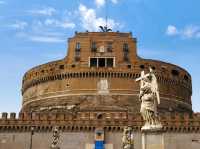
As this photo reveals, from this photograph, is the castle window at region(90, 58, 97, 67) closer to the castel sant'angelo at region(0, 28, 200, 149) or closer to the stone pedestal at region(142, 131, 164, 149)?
the castel sant'angelo at region(0, 28, 200, 149)

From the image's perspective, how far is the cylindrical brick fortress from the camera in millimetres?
49312

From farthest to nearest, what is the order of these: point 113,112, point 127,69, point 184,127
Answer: point 127,69
point 113,112
point 184,127

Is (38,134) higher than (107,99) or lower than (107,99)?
lower

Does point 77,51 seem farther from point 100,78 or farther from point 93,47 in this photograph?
point 100,78

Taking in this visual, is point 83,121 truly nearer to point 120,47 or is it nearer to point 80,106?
point 80,106

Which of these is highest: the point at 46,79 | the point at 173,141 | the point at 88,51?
the point at 88,51

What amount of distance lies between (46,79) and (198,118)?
69.1 feet

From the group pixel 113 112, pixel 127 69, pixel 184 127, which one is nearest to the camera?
pixel 184 127

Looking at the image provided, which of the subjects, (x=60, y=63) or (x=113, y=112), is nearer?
(x=113, y=112)

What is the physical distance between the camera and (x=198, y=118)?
41.4 m

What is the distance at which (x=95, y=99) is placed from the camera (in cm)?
4897

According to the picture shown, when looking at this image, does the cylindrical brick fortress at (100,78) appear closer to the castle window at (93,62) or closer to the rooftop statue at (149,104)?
the castle window at (93,62)

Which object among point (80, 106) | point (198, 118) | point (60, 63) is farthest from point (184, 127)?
point (60, 63)

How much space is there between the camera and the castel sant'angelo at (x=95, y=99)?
41562mm
